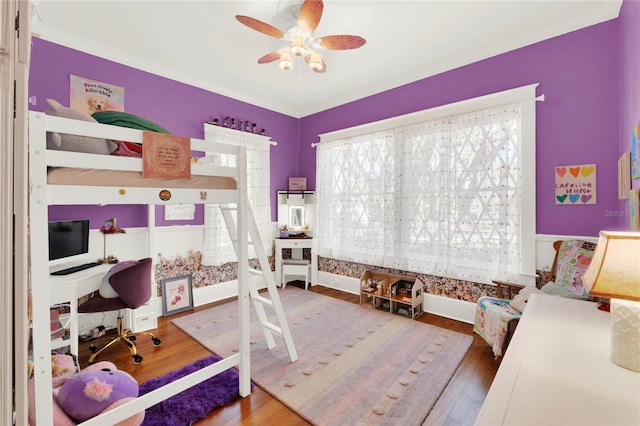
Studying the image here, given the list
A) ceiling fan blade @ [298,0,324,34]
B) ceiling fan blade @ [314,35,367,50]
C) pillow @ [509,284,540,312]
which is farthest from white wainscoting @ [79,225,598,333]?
ceiling fan blade @ [298,0,324,34]

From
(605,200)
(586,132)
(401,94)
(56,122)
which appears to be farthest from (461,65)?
(56,122)

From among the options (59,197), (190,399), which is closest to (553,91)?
(59,197)

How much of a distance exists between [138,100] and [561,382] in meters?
3.89

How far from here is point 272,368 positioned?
2.20 meters

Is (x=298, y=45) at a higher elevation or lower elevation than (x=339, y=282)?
higher

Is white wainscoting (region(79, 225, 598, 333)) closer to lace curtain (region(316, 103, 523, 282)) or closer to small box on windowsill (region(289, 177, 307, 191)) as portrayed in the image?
lace curtain (region(316, 103, 523, 282))

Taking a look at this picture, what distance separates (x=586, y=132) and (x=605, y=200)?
0.58 m

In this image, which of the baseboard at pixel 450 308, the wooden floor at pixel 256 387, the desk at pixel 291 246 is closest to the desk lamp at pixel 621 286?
the wooden floor at pixel 256 387

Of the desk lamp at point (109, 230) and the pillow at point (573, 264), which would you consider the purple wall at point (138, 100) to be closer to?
the desk lamp at point (109, 230)

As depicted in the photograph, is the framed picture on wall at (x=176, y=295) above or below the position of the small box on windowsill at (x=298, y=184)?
below

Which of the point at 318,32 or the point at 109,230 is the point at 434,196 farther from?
the point at 109,230

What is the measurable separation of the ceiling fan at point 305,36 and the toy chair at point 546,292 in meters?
2.34

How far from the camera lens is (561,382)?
3.03 ft

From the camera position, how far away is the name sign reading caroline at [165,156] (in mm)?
1480
